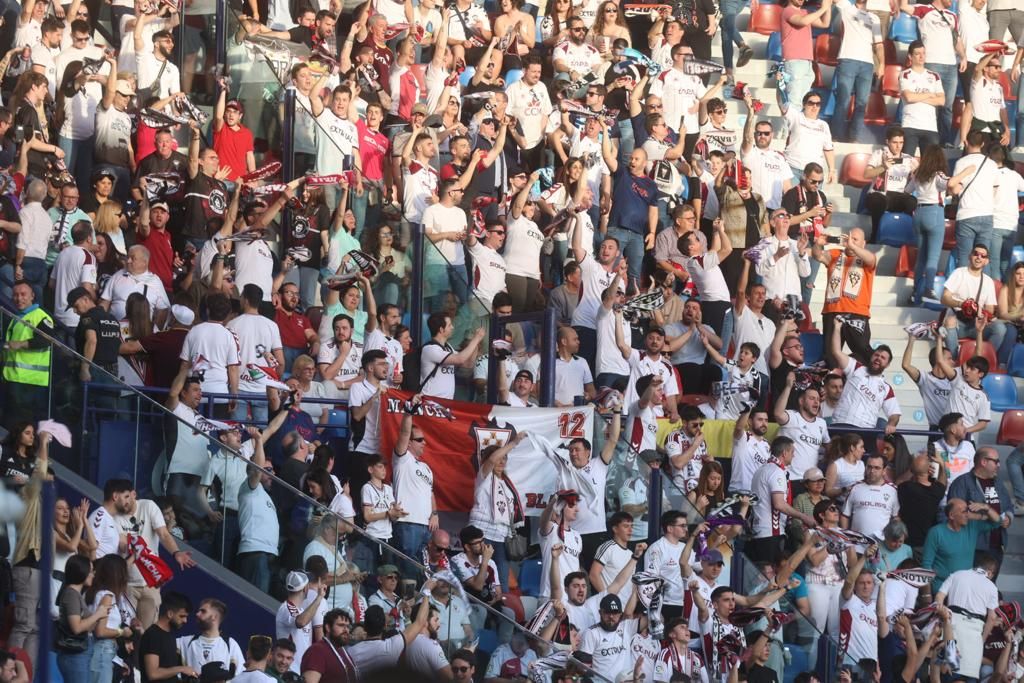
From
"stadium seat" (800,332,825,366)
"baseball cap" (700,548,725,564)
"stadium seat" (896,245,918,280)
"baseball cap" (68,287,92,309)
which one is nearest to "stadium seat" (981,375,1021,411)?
"stadium seat" (800,332,825,366)

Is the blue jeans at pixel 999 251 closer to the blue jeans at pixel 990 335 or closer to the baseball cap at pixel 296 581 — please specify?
the blue jeans at pixel 990 335

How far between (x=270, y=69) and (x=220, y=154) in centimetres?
82

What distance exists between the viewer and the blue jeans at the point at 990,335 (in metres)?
17.1

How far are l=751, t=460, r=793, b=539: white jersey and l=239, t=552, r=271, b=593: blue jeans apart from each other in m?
4.78

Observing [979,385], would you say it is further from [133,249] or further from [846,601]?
[133,249]

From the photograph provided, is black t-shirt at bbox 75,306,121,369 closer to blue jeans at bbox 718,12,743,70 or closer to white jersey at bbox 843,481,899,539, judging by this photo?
white jersey at bbox 843,481,899,539

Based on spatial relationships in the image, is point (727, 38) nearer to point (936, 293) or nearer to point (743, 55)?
point (743, 55)

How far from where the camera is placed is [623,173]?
1684cm

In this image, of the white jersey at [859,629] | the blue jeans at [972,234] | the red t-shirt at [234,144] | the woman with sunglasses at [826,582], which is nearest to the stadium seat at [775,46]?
the blue jeans at [972,234]

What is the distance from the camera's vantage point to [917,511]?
15.2 m

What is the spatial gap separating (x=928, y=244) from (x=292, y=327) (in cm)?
671

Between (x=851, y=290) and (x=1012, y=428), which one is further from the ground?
(x=851, y=290)

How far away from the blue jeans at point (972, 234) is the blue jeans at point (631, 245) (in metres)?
3.25

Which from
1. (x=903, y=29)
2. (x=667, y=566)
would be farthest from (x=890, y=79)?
(x=667, y=566)
